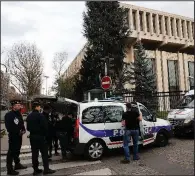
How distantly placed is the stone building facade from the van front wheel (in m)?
37.8

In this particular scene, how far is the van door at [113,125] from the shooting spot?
357 inches

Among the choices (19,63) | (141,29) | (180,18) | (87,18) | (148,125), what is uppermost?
(180,18)

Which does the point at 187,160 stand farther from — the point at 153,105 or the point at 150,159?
the point at 153,105

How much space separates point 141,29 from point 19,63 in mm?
20550

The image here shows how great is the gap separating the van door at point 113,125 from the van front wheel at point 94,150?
31 cm

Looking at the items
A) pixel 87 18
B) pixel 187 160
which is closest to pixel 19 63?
pixel 87 18

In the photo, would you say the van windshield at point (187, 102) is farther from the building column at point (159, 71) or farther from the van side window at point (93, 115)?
the building column at point (159, 71)

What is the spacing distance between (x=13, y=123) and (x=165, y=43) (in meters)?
45.6

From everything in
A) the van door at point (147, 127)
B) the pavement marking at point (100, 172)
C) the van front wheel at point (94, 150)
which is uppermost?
the van door at point (147, 127)

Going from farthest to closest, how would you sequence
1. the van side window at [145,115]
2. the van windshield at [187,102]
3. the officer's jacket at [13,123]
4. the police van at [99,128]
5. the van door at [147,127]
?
the van windshield at [187,102] → the van side window at [145,115] → the van door at [147,127] → the police van at [99,128] → the officer's jacket at [13,123]

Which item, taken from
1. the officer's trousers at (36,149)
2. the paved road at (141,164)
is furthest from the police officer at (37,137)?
the paved road at (141,164)

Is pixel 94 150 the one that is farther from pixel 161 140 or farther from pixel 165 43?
pixel 165 43

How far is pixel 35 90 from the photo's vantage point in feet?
Result: 140

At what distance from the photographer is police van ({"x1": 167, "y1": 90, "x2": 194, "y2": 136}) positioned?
11117 millimetres
